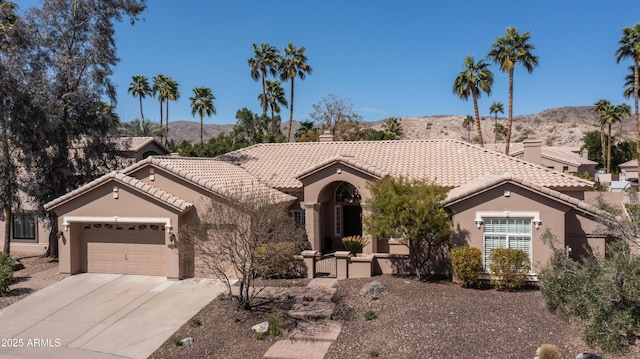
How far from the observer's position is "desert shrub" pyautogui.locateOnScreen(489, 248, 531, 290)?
16516mm

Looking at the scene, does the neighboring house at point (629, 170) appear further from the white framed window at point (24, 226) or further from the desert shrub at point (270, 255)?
the white framed window at point (24, 226)

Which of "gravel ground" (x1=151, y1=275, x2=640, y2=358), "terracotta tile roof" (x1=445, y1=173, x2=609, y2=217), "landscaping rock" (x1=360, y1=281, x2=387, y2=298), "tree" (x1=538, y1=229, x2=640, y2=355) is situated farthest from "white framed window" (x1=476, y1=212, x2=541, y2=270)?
"tree" (x1=538, y1=229, x2=640, y2=355)

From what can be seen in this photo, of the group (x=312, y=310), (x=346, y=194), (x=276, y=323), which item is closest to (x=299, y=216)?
(x=346, y=194)

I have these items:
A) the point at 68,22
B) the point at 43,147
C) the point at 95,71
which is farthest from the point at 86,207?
the point at 68,22

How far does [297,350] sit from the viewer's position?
13078mm

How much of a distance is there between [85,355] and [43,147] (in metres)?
14.2

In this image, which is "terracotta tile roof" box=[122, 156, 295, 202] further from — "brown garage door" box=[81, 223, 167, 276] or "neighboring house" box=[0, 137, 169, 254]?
"neighboring house" box=[0, 137, 169, 254]

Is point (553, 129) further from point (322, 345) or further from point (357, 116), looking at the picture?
point (322, 345)

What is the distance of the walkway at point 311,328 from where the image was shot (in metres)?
12.9

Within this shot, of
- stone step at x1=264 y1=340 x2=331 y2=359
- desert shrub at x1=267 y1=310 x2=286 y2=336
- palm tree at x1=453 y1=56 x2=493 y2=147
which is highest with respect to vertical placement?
palm tree at x1=453 y1=56 x2=493 y2=147

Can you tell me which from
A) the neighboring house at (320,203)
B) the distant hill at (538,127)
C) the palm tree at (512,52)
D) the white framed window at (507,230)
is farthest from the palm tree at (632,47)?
the distant hill at (538,127)

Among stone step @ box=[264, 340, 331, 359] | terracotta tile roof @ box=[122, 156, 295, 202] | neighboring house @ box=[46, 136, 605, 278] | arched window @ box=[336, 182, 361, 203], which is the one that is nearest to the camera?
stone step @ box=[264, 340, 331, 359]

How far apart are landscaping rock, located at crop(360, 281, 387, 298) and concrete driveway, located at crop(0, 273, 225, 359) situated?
579cm

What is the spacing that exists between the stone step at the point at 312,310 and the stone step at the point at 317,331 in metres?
0.24
